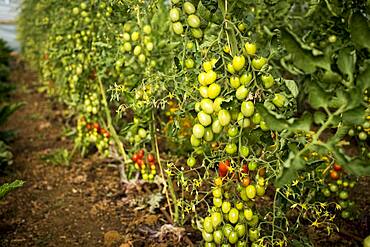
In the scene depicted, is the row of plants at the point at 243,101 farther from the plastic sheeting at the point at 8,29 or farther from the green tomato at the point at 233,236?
the plastic sheeting at the point at 8,29

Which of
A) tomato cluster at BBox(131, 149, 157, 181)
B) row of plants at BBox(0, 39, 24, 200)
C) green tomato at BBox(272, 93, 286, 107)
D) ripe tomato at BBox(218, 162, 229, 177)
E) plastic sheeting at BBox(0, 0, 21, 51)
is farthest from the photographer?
plastic sheeting at BBox(0, 0, 21, 51)

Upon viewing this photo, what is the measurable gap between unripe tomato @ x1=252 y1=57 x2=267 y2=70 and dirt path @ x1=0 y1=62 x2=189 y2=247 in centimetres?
107

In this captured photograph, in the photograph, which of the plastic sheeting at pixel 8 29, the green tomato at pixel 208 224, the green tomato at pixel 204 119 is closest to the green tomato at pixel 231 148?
the green tomato at pixel 204 119

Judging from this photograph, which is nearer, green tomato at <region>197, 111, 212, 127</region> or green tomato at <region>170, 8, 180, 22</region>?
green tomato at <region>197, 111, 212, 127</region>

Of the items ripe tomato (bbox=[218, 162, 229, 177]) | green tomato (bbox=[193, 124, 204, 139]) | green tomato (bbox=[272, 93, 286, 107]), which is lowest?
ripe tomato (bbox=[218, 162, 229, 177])

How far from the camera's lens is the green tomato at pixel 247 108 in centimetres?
128

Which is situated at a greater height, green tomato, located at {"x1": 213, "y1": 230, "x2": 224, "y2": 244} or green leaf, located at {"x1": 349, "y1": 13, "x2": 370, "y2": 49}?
green leaf, located at {"x1": 349, "y1": 13, "x2": 370, "y2": 49}

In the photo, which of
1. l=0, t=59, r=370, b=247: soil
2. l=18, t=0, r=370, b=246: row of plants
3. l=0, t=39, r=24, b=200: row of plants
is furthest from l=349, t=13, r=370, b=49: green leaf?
l=0, t=39, r=24, b=200: row of plants

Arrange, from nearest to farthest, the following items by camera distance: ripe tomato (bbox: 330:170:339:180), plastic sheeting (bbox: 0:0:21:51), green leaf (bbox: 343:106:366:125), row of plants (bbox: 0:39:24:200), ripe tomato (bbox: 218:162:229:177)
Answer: green leaf (bbox: 343:106:366:125)
ripe tomato (bbox: 218:162:229:177)
row of plants (bbox: 0:39:24:200)
ripe tomato (bbox: 330:170:339:180)
plastic sheeting (bbox: 0:0:21:51)

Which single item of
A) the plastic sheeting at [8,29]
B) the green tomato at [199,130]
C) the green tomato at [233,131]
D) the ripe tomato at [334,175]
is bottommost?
the plastic sheeting at [8,29]

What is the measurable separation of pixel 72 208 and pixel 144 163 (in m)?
0.49

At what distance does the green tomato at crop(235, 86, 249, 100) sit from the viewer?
1.28 meters

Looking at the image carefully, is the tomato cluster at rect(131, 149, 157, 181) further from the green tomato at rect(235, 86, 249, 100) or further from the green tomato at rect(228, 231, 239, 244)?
the green tomato at rect(235, 86, 249, 100)

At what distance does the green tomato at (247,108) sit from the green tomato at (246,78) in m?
0.06
